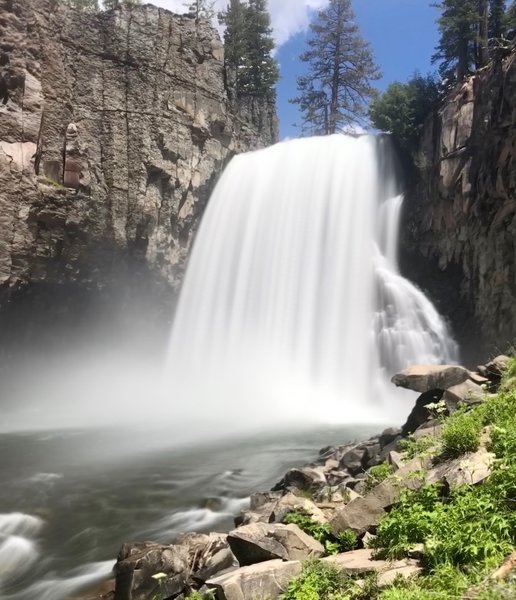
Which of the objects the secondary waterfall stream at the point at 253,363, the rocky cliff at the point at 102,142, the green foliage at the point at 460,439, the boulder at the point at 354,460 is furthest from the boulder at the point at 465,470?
the rocky cliff at the point at 102,142

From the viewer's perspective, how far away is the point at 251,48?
128 feet

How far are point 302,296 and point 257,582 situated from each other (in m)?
20.5

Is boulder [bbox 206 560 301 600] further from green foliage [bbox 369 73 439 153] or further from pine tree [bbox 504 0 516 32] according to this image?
pine tree [bbox 504 0 516 32]

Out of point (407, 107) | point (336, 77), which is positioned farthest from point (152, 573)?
point (336, 77)

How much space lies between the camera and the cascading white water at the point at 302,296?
70.5 ft

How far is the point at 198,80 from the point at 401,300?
48.7ft

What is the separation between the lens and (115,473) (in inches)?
470

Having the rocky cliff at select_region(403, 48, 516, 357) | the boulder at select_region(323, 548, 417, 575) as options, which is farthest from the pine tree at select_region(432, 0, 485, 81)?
the boulder at select_region(323, 548, 417, 575)

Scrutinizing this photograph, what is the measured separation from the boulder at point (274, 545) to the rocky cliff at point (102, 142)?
16.7m

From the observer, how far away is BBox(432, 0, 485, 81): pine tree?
24375 mm

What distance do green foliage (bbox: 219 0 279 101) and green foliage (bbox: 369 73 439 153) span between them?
13.2 metres

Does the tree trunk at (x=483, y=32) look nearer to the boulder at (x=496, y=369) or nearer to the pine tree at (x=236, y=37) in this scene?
the pine tree at (x=236, y=37)

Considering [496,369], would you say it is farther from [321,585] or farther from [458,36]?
[458,36]

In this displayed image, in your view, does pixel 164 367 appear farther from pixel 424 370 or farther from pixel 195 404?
pixel 424 370
